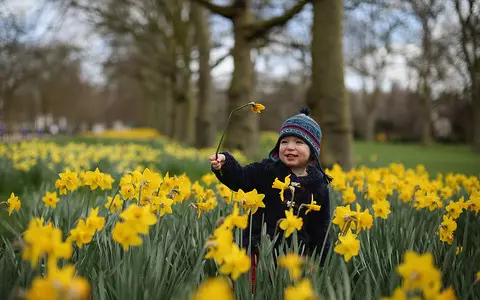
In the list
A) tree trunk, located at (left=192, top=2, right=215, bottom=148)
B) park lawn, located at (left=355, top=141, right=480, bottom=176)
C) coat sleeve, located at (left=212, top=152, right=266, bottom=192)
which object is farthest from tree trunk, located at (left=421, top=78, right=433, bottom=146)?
coat sleeve, located at (left=212, top=152, right=266, bottom=192)

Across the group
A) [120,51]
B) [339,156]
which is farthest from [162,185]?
[120,51]

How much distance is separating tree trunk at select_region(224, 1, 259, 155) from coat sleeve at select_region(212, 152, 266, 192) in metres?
6.09

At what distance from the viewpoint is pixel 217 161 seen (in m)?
2.21

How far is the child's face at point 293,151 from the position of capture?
238 cm

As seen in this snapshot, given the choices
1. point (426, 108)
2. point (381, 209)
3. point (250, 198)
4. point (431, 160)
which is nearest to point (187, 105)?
point (431, 160)

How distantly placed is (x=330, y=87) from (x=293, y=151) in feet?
12.1

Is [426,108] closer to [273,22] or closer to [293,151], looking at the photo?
[273,22]

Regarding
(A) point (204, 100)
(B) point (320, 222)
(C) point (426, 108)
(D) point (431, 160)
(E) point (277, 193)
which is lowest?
(D) point (431, 160)

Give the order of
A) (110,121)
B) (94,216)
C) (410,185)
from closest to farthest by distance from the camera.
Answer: (94,216) < (410,185) < (110,121)

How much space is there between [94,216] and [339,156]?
4.78m

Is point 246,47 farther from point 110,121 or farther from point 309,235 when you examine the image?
point 110,121

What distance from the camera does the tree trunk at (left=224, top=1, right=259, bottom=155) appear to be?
8.61 m

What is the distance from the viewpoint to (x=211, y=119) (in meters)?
12.2

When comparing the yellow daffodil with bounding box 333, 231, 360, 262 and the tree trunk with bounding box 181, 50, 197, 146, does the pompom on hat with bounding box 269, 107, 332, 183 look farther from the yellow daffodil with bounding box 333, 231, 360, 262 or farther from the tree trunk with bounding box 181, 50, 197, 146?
the tree trunk with bounding box 181, 50, 197, 146
